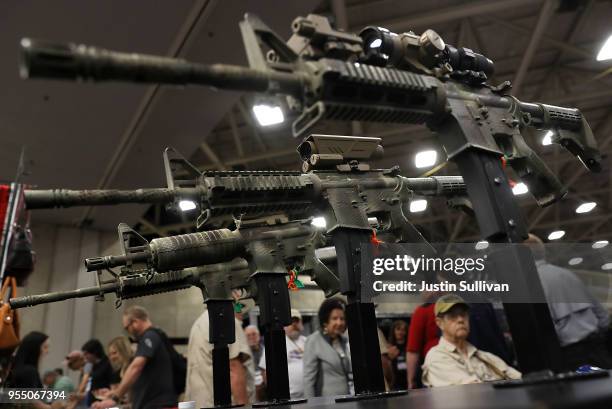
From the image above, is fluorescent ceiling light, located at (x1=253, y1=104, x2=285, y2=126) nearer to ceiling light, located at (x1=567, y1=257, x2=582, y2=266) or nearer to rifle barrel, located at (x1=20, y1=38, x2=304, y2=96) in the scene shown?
ceiling light, located at (x1=567, y1=257, x2=582, y2=266)

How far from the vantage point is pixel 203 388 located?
434cm

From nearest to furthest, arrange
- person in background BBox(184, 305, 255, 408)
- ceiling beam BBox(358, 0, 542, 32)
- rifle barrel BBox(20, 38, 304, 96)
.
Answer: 1. rifle barrel BBox(20, 38, 304, 96)
2. person in background BBox(184, 305, 255, 408)
3. ceiling beam BBox(358, 0, 542, 32)

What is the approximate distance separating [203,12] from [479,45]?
196 inches

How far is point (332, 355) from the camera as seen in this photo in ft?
14.0

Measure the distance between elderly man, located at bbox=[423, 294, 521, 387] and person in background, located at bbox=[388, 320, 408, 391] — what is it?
220cm

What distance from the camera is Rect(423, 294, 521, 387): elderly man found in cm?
334

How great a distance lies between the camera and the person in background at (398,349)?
559cm

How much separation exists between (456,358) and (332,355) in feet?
4.08

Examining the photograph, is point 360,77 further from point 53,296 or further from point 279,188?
point 53,296

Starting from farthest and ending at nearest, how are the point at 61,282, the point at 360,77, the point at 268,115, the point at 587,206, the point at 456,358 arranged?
the point at 587,206
the point at 61,282
the point at 268,115
the point at 456,358
the point at 360,77

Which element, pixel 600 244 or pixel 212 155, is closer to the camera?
pixel 600 244

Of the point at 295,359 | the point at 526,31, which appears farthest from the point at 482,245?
the point at 526,31

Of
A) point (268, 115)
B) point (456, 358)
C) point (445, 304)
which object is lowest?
point (456, 358)

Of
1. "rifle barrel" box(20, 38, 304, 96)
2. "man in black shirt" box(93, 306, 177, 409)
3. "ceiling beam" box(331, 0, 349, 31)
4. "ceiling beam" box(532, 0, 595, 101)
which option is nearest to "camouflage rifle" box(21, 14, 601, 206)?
"rifle barrel" box(20, 38, 304, 96)
